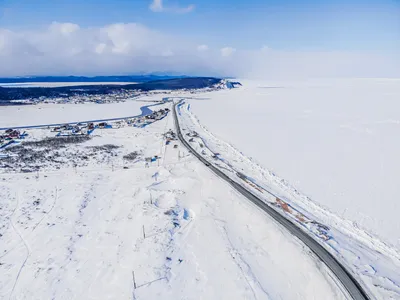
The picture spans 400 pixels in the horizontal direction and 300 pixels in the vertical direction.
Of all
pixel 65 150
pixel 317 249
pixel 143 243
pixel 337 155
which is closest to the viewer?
pixel 317 249

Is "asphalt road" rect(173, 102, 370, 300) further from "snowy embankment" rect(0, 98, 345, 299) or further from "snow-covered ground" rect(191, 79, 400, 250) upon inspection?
"snow-covered ground" rect(191, 79, 400, 250)

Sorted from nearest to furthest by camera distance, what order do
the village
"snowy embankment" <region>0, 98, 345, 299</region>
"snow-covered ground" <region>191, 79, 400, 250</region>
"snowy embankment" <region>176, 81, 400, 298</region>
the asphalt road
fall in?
the asphalt road < "snowy embankment" <region>0, 98, 345, 299</region> < "snowy embankment" <region>176, 81, 400, 298</region> < "snow-covered ground" <region>191, 79, 400, 250</region> < the village

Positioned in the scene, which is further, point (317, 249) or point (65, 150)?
point (65, 150)

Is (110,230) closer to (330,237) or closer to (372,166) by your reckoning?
(330,237)

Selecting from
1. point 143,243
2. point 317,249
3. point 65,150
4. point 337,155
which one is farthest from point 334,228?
point 65,150

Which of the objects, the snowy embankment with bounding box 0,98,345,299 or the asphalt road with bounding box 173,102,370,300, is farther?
the snowy embankment with bounding box 0,98,345,299

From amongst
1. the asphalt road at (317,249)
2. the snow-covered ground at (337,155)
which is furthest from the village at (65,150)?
the snow-covered ground at (337,155)

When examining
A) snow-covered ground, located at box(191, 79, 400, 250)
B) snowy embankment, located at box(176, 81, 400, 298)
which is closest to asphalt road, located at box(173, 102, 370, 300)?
snowy embankment, located at box(176, 81, 400, 298)

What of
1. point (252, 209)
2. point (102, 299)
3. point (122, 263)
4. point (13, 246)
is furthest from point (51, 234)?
point (252, 209)

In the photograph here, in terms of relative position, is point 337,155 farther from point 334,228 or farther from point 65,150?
point 65,150
